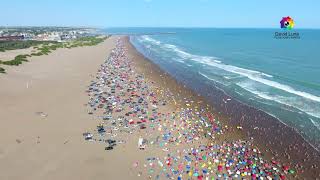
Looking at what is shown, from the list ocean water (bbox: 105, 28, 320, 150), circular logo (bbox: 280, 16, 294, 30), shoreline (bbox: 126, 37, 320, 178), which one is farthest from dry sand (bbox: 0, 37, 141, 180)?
circular logo (bbox: 280, 16, 294, 30)

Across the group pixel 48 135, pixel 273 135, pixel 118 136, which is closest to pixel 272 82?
pixel 273 135

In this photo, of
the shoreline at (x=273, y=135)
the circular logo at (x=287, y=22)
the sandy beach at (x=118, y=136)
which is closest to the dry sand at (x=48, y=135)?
the sandy beach at (x=118, y=136)

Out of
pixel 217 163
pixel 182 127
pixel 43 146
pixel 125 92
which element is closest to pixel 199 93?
pixel 125 92

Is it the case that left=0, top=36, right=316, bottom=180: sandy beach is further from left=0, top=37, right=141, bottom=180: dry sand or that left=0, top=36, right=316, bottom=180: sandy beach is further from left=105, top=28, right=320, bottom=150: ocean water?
left=105, top=28, right=320, bottom=150: ocean water

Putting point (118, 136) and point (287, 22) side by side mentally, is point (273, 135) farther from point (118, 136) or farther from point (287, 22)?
point (287, 22)

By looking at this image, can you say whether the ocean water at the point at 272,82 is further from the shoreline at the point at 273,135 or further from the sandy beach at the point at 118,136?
the sandy beach at the point at 118,136
